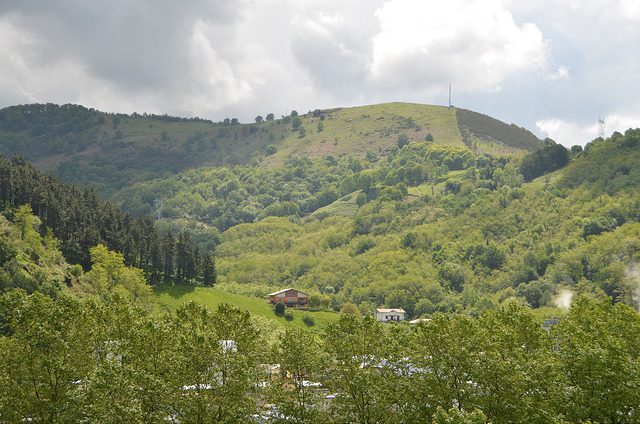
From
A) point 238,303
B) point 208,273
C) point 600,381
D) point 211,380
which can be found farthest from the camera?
point 208,273

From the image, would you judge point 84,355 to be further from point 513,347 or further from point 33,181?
point 33,181

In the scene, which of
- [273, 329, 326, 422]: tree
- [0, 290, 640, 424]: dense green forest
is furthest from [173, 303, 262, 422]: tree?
[273, 329, 326, 422]: tree

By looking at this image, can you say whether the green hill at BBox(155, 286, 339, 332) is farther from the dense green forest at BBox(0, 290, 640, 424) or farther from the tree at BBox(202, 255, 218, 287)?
the dense green forest at BBox(0, 290, 640, 424)

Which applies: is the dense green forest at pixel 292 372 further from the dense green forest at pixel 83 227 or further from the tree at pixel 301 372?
the dense green forest at pixel 83 227

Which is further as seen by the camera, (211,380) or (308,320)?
(308,320)

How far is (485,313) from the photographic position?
3460 inches

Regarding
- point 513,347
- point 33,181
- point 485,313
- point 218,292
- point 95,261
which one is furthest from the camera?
point 218,292

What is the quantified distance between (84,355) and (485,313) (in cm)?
5034

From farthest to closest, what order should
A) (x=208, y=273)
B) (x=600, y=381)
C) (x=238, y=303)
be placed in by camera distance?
(x=208, y=273), (x=238, y=303), (x=600, y=381)

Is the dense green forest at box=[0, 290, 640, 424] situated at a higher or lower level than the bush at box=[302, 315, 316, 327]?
higher

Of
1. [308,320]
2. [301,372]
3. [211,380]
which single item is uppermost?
[211,380]

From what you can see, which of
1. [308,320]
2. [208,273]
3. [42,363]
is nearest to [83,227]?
[208,273]

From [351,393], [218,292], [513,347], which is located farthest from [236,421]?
[218,292]

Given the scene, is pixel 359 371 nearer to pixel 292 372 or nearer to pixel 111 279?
pixel 292 372
